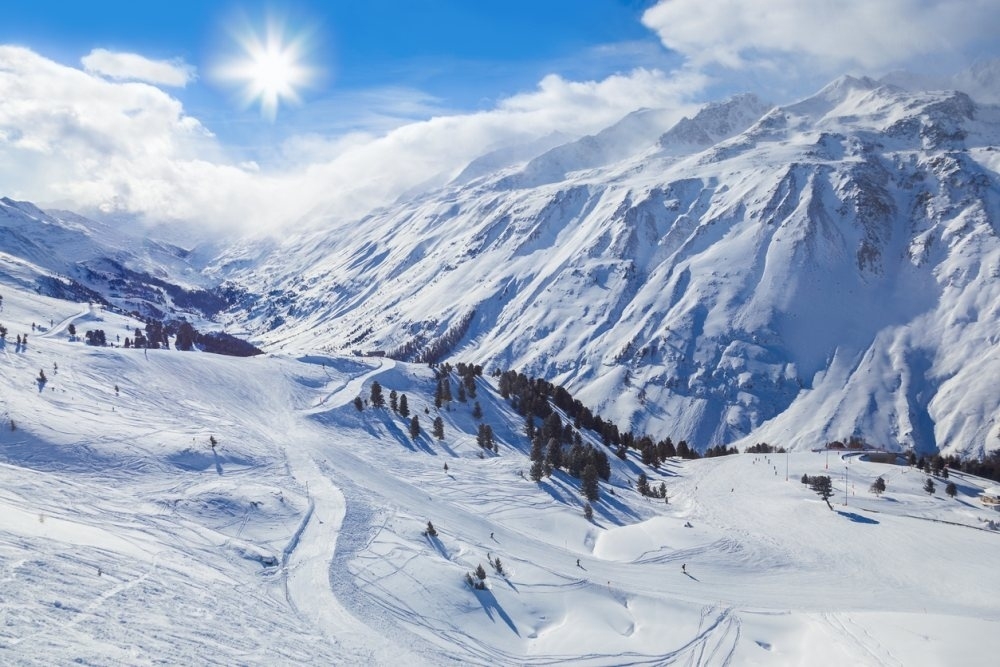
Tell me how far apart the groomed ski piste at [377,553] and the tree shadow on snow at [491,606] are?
0.14 m

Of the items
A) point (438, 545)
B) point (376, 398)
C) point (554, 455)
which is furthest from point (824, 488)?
point (376, 398)

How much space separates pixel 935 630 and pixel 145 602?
153ft

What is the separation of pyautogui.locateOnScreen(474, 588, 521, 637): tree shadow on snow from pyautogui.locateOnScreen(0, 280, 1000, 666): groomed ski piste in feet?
0.45

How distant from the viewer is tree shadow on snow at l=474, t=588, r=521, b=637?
112 ft

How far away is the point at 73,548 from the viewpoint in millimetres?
26156

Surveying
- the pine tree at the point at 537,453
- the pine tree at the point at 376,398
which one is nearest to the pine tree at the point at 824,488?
the pine tree at the point at 537,453

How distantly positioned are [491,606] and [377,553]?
817 centimetres

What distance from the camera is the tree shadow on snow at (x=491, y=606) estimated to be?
112 ft

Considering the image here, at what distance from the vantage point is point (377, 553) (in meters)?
38.2

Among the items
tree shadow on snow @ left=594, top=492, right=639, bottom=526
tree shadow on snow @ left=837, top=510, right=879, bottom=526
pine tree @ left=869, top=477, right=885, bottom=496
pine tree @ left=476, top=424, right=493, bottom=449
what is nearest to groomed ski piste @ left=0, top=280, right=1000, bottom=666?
tree shadow on snow @ left=594, top=492, right=639, bottom=526

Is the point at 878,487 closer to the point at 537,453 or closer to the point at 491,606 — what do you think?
the point at 537,453

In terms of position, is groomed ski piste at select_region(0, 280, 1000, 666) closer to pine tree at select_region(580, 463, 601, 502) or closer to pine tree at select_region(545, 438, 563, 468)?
pine tree at select_region(580, 463, 601, 502)

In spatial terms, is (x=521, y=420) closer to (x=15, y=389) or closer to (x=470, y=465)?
(x=470, y=465)

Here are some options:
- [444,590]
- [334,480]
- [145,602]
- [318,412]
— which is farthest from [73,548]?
[318,412]
